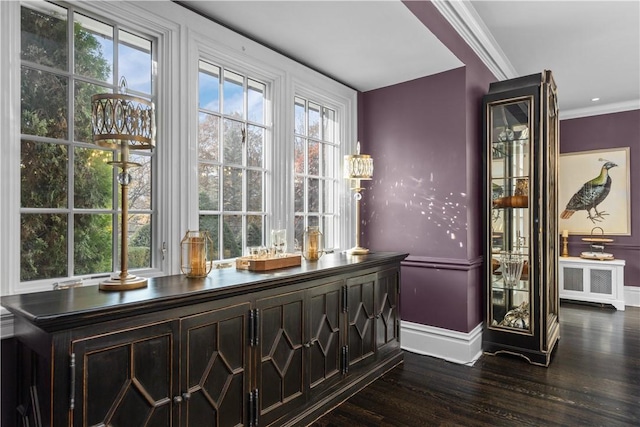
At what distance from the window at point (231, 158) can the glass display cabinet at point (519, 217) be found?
78.4 inches

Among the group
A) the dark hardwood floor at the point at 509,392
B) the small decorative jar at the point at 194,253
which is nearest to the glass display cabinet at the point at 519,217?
the dark hardwood floor at the point at 509,392

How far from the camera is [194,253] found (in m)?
1.98

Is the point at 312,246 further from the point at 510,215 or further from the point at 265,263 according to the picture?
the point at 510,215

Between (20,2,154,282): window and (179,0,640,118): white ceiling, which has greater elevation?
(179,0,640,118): white ceiling

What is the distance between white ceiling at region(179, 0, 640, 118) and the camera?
2436 millimetres

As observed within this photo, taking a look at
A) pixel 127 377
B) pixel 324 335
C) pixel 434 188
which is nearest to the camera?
pixel 127 377

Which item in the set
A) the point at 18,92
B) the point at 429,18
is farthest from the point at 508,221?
the point at 18,92

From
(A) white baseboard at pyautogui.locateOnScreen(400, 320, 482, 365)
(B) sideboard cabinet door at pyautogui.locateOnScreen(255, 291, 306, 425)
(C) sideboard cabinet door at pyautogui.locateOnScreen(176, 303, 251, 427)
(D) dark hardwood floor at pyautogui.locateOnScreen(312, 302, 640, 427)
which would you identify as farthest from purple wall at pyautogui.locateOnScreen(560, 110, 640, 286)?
A: (C) sideboard cabinet door at pyautogui.locateOnScreen(176, 303, 251, 427)

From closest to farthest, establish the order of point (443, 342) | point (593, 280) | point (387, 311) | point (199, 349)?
point (199, 349)
point (387, 311)
point (443, 342)
point (593, 280)

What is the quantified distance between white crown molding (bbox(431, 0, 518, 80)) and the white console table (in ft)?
9.22

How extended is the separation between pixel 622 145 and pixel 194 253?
6103 mm

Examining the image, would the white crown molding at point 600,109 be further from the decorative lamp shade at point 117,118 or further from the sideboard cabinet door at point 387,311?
the decorative lamp shade at point 117,118

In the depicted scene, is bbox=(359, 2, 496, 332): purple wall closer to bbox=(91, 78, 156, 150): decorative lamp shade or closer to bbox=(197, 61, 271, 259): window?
bbox=(197, 61, 271, 259): window

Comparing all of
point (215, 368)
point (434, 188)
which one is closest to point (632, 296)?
point (434, 188)
